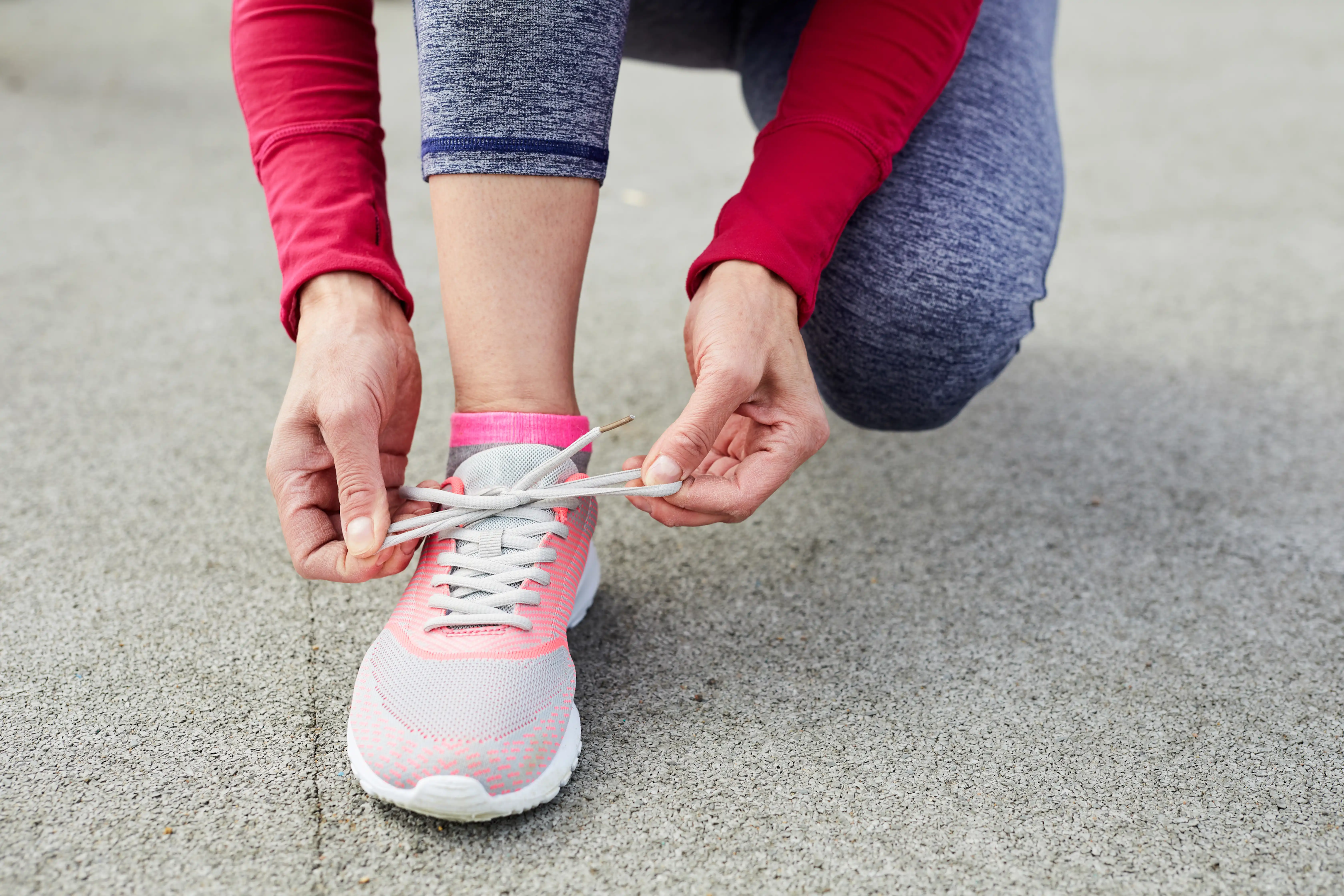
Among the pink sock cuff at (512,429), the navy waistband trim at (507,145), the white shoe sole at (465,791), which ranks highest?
the navy waistband trim at (507,145)

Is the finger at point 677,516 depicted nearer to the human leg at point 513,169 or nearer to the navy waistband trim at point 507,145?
the human leg at point 513,169

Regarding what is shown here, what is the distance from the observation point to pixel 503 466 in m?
0.60

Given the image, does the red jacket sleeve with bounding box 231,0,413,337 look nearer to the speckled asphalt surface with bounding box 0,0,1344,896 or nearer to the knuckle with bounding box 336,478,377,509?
the knuckle with bounding box 336,478,377,509

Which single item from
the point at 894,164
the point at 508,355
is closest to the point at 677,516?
the point at 508,355

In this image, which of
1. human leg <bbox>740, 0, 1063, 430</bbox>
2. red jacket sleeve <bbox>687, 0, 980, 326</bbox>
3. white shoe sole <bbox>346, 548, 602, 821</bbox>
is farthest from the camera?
human leg <bbox>740, 0, 1063, 430</bbox>

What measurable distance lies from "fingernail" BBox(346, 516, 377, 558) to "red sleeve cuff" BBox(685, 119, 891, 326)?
24 centimetres

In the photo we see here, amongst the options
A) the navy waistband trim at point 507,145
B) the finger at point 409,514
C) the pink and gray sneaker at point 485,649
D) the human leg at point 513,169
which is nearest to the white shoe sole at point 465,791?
the pink and gray sneaker at point 485,649

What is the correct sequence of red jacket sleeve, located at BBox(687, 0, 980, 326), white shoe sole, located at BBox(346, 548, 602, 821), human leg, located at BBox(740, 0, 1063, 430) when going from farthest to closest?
human leg, located at BBox(740, 0, 1063, 430)
red jacket sleeve, located at BBox(687, 0, 980, 326)
white shoe sole, located at BBox(346, 548, 602, 821)

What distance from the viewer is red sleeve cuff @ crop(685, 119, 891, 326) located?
1.98ft

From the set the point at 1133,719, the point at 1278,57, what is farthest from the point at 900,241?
the point at 1278,57

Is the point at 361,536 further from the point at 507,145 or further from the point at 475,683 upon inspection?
the point at 507,145

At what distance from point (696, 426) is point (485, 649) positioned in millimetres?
179

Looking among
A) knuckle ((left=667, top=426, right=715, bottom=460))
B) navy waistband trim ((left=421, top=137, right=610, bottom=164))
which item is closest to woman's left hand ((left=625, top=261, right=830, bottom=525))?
knuckle ((left=667, top=426, right=715, bottom=460))

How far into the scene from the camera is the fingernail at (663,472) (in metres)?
0.56
